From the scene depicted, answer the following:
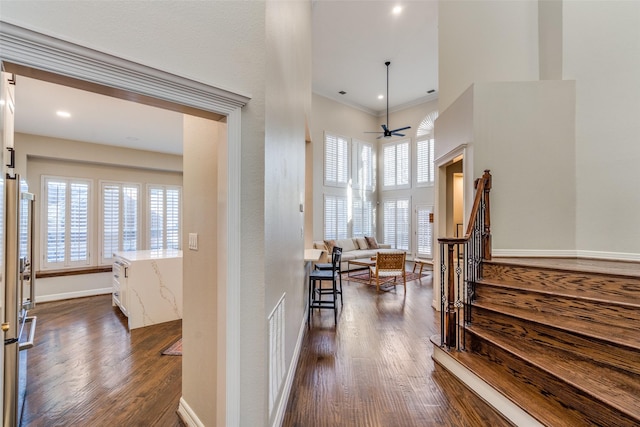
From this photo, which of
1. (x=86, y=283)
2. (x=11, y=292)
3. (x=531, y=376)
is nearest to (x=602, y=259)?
(x=531, y=376)

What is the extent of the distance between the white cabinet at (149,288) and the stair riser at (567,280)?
13.5 ft

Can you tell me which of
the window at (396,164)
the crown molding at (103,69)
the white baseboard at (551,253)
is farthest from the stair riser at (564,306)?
the window at (396,164)

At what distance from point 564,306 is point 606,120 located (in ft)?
8.63

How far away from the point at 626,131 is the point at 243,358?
4.82 metres

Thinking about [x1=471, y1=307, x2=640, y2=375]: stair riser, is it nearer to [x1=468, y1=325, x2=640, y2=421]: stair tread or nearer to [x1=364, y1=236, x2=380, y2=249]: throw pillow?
[x1=468, y1=325, x2=640, y2=421]: stair tread

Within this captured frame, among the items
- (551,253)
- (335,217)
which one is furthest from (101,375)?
(335,217)

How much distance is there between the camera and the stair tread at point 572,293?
2101 millimetres

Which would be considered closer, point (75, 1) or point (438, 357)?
point (75, 1)

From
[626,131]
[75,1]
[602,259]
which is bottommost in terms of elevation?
[602,259]

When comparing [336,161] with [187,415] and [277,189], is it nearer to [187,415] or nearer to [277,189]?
[277,189]

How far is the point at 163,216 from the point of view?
656cm

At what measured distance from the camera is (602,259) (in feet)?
10.8

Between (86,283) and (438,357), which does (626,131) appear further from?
(86,283)

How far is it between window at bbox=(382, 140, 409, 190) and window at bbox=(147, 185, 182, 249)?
6.76 m
